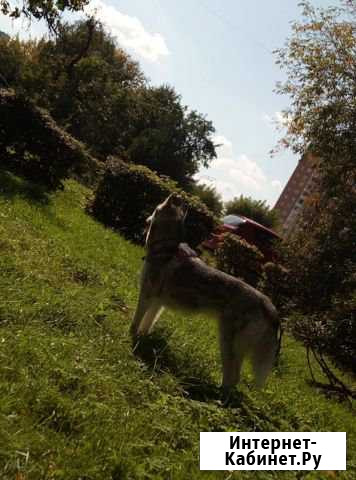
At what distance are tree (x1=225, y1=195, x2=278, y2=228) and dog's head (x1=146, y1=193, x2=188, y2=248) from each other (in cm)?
3245

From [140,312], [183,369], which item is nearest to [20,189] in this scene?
[140,312]

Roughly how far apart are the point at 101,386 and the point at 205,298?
5.85ft

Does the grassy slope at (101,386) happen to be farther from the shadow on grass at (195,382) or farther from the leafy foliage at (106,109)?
the leafy foliage at (106,109)

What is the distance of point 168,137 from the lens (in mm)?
39000

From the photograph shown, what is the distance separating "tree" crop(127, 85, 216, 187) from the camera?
37.8 metres

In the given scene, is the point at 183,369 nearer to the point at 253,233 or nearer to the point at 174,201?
the point at 174,201

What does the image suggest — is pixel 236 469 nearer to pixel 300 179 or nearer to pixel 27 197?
pixel 27 197

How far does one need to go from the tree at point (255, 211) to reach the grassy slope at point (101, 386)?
30190 mm

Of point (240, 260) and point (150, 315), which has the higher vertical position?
point (240, 260)

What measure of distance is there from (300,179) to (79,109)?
6878 cm

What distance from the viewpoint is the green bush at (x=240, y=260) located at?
13.3 meters

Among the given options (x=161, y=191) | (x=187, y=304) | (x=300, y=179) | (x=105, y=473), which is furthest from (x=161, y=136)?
(x=300, y=179)

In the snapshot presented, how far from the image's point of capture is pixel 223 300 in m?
5.10

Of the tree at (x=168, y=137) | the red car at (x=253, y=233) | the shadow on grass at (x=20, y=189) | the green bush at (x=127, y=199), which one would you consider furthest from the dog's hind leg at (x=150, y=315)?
the tree at (x=168, y=137)
